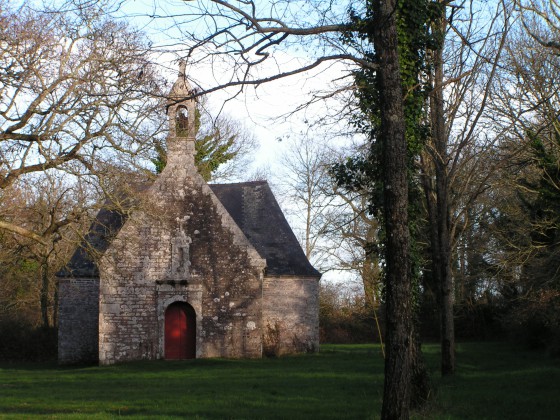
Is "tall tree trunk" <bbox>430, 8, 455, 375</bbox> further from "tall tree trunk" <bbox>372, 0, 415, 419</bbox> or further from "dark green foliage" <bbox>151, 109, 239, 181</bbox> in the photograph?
"dark green foliage" <bbox>151, 109, 239, 181</bbox>

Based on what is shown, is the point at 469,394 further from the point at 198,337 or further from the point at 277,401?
the point at 198,337

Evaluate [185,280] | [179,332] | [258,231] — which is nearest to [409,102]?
[185,280]

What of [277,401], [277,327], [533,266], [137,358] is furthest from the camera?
[277,327]

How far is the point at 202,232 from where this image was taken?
28234 mm

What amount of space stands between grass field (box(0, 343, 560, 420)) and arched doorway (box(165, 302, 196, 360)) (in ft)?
6.46

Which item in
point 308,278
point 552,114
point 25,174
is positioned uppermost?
point 552,114

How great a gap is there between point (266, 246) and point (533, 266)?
13.2 m

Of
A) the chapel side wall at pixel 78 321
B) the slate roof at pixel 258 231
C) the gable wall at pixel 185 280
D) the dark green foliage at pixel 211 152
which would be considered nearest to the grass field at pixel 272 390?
the gable wall at pixel 185 280

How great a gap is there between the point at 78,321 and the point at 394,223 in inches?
964

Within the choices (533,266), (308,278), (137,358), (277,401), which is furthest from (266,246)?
(277,401)

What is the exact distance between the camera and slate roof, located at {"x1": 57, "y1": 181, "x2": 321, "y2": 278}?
3094 centimetres

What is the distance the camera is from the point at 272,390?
1666cm

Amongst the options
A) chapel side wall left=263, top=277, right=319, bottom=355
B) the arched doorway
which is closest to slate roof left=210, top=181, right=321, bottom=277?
chapel side wall left=263, top=277, right=319, bottom=355

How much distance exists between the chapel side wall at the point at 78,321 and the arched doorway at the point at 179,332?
435 centimetres
